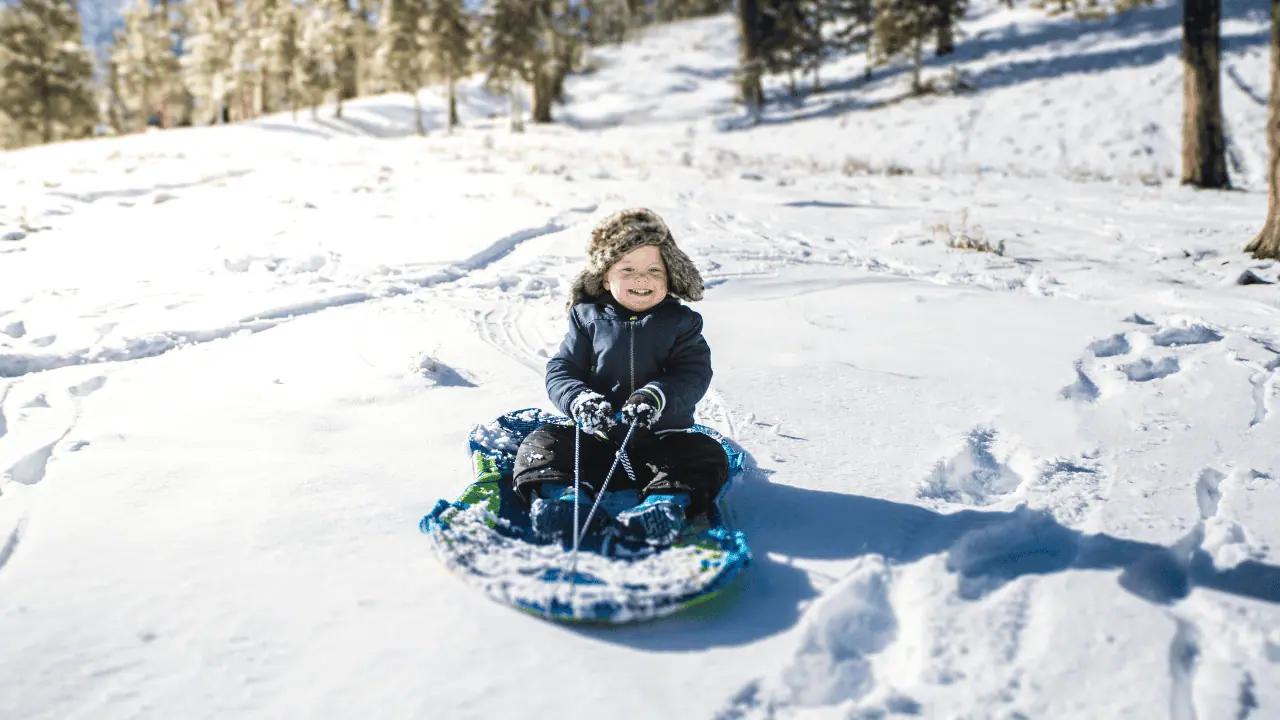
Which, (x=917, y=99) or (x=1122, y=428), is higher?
(x=917, y=99)

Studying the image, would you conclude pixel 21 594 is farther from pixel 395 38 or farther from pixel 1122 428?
pixel 395 38

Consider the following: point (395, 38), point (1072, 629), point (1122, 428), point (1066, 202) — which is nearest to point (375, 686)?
point (1072, 629)

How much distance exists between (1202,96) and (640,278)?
11.4m

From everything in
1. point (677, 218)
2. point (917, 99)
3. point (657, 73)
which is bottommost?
point (677, 218)

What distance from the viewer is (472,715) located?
1.82m

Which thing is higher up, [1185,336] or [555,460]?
[1185,336]

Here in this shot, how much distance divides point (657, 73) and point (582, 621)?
3546 centimetres

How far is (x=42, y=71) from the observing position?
30828 millimetres

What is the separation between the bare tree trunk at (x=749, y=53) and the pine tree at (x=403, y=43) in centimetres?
1186

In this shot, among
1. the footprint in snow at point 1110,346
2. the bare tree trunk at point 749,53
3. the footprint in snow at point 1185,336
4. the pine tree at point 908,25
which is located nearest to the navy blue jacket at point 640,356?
the footprint in snow at point 1110,346

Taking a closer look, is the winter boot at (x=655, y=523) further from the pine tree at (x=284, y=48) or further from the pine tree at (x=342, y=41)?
the pine tree at (x=284, y=48)

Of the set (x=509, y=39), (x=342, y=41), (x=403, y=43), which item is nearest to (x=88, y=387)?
(x=509, y=39)

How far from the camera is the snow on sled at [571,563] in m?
2.16

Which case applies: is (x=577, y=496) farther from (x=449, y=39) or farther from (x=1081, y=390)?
(x=449, y=39)
